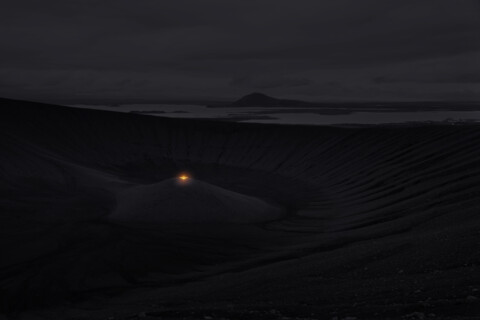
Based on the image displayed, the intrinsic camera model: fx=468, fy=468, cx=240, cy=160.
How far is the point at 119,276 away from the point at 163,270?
67.1 inches

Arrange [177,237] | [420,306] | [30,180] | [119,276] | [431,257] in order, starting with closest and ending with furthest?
1. [420,306]
2. [431,257]
3. [119,276]
4. [177,237]
5. [30,180]

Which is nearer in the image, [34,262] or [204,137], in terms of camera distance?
[34,262]

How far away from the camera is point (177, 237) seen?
22938mm

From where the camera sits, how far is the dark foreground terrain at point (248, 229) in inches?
422

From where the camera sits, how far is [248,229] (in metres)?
24.6

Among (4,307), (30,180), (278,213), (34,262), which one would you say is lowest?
(4,307)

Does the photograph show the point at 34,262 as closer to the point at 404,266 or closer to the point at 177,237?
the point at 177,237

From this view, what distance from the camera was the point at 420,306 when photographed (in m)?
7.75

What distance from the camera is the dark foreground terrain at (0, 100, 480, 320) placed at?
10711 millimetres

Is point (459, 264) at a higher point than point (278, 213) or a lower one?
lower

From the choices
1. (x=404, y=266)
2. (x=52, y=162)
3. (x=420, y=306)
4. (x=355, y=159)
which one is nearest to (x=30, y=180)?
(x=52, y=162)

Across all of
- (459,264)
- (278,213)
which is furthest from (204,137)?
(459,264)

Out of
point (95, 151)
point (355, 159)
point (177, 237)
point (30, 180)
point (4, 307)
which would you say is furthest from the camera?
point (95, 151)

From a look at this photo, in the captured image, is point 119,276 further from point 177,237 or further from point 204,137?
point 204,137
